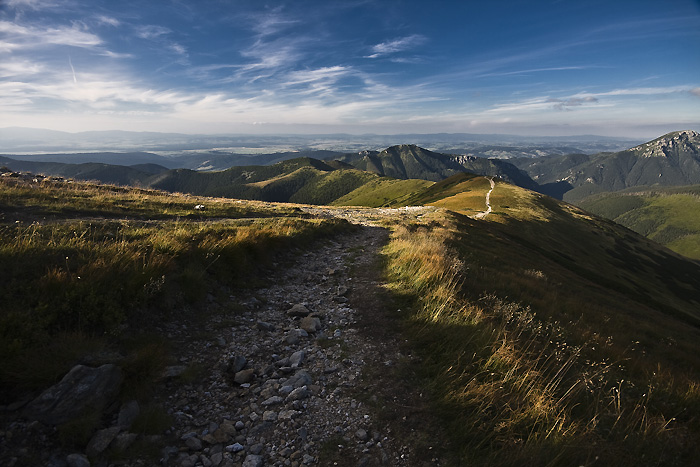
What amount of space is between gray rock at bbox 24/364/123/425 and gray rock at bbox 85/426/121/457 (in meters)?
0.43

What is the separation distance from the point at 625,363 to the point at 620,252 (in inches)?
4334

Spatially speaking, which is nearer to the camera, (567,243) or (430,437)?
(430,437)

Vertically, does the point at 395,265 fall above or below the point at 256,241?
below

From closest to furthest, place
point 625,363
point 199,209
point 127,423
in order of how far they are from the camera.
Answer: point 127,423 < point 625,363 < point 199,209

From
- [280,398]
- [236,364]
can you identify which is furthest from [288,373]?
[236,364]

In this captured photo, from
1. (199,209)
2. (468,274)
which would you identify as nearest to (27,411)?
(468,274)

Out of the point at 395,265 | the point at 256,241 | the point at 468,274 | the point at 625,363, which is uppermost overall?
the point at 256,241

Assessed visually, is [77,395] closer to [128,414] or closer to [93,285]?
[128,414]

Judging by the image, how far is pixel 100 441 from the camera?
400 cm

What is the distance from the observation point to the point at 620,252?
9062cm

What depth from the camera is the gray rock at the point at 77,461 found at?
12.1 feet

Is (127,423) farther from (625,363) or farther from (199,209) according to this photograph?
(199,209)

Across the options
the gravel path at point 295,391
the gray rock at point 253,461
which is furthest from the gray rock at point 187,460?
the gray rock at point 253,461

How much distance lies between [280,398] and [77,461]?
2.66 metres
